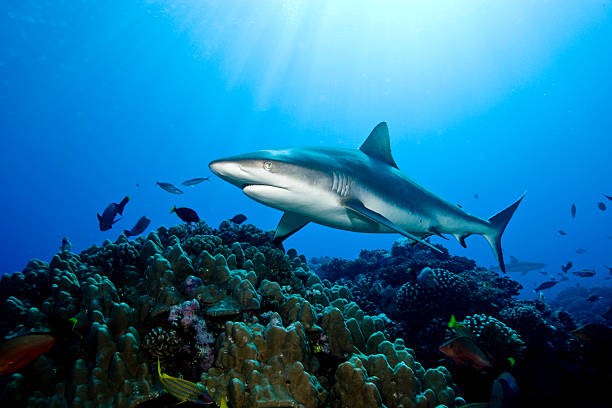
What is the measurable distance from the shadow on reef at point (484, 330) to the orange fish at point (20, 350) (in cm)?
394

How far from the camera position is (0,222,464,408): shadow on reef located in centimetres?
277

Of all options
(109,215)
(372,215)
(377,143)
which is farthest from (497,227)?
(109,215)

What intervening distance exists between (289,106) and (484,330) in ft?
408

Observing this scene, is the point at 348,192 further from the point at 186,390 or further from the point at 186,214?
the point at 186,214

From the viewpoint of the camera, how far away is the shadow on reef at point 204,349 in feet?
9.09

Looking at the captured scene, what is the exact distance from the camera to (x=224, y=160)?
373 cm

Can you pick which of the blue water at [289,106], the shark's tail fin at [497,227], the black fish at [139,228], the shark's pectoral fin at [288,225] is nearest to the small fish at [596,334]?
the shark's tail fin at [497,227]

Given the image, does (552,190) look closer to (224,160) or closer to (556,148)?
(556,148)

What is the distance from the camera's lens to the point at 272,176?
3.97 meters

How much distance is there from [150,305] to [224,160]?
6.29 ft

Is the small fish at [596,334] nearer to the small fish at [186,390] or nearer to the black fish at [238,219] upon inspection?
the small fish at [186,390]

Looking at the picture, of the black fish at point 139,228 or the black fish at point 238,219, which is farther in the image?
the black fish at point 238,219

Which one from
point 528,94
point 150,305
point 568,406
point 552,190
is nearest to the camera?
point 568,406

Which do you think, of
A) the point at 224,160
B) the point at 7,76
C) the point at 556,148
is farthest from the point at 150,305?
the point at 556,148
